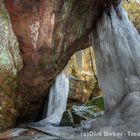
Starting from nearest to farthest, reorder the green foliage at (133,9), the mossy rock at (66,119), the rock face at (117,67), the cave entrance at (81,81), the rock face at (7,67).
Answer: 1. the rock face at (117,67)
2. the rock face at (7,67)
3. the mossy rock at (66,119)
4. the green foliage at (133,9)
5. the cave entrance at (81,81)

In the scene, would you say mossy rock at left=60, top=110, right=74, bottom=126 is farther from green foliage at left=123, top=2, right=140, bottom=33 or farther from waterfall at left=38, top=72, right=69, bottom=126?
green foliage at left=123, top=2, right=140, bottom=33

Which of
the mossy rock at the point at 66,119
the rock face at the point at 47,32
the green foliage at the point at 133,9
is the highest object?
the green foliage at the point at 133,9

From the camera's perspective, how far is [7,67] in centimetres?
541

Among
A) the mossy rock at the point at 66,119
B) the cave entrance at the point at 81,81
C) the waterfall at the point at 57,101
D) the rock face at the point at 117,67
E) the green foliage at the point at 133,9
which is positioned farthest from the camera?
the cave entrance at the point at 81,81

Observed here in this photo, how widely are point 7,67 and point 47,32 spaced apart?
1.07 m

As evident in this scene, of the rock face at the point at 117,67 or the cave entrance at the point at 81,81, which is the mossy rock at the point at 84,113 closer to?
the rock face at the point at 117,67

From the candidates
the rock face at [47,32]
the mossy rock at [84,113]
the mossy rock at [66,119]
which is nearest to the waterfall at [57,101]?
the mossy rock at [66,119]

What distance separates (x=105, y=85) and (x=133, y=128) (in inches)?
71.2

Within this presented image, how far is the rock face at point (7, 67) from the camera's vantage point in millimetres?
5203

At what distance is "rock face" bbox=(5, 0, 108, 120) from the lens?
17.3 ft

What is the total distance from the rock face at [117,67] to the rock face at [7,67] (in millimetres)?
1867

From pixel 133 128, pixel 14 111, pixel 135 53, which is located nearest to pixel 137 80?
pixel 135 53

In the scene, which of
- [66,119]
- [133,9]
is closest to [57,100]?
[66,119]

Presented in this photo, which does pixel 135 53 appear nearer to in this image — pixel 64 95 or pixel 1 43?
pixel 1 43
